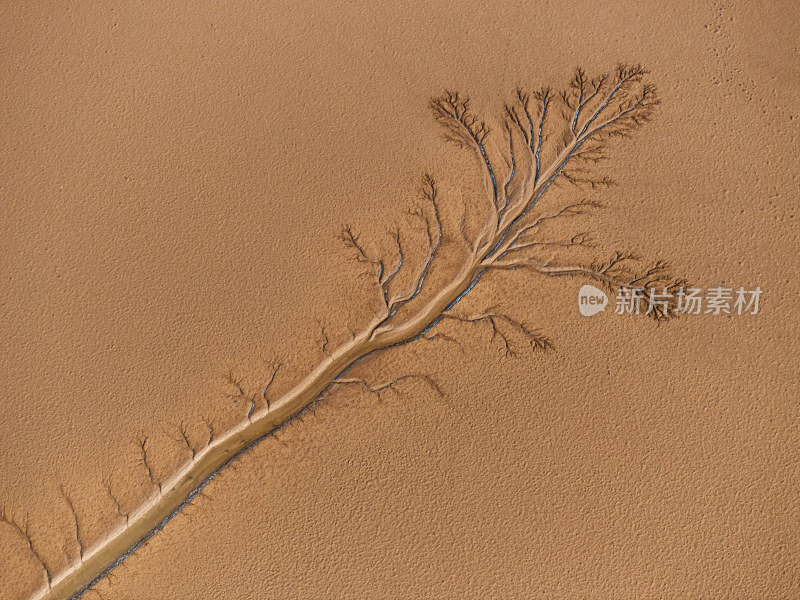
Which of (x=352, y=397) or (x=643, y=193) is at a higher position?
(x=643, y=193)

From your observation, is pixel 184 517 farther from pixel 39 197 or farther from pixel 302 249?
pixel 39 197

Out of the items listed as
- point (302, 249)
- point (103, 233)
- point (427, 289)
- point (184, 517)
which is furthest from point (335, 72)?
point (184, 517)

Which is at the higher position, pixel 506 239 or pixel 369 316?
pixel 506 239
